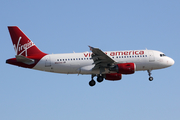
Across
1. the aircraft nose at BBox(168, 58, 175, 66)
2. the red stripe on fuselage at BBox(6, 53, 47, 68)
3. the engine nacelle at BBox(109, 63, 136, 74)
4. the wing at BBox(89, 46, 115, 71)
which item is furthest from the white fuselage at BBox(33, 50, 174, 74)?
the aircraft nose at BBox(168, 58, 175, 66)

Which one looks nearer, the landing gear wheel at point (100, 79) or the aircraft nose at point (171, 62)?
the landing gear wheel at point (100, 79)

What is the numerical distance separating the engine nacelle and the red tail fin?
44.7 feet

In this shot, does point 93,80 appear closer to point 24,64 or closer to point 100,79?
point 100,79

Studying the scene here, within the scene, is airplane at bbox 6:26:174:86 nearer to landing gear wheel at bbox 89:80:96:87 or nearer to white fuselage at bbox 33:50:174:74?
white fuselage at bbox 33:50:174:74

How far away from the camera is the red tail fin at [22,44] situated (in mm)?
62969

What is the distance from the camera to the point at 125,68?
195 ft

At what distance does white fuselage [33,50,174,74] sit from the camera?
200 ft

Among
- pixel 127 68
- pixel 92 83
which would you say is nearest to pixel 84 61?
pixel 92 83

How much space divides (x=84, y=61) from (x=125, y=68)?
23.6 feet

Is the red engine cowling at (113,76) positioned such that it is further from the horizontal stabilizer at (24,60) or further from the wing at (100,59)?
the horizontal stabilizer at (24,60)

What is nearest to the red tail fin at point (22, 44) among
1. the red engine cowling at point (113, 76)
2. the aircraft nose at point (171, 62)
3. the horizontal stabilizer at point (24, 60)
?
the horizontal stabilizer at point (24, 60)

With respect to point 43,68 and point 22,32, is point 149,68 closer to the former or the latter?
point 43,68

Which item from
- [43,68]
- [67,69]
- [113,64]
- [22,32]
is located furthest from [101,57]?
[22,32]

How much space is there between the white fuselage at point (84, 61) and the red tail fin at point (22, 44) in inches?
119
